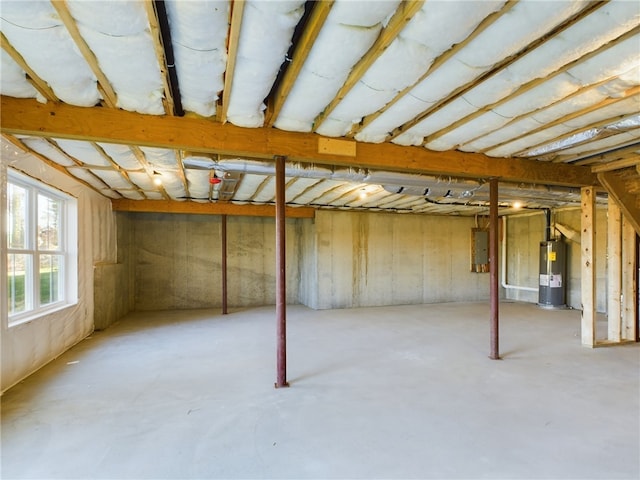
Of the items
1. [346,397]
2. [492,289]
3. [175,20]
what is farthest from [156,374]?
[492,289]

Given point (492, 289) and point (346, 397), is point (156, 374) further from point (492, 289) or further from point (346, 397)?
point (492, 289)

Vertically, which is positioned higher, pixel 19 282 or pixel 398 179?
pixel 398 179

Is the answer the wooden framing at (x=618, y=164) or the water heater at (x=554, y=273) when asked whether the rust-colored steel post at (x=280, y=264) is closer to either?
the wooden framing at (x=618, y=164)

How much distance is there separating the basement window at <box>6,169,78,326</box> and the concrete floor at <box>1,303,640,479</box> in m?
0.71

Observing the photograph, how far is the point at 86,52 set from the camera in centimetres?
180

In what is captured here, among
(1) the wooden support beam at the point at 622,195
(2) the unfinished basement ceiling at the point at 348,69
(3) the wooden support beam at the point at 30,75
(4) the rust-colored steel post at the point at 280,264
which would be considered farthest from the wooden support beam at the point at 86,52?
(1) the wooden support beam at the point at 622,195

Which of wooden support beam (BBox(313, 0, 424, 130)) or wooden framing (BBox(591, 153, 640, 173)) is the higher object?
wooden support beam (BBox(313, 0, 424, 130))

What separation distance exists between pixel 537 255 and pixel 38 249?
9.00 m

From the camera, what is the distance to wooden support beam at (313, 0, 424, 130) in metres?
1.51

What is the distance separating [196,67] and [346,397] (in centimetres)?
260

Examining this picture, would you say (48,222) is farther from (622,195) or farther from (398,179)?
(622,195)

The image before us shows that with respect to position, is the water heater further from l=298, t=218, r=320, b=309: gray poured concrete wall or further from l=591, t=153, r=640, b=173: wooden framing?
l=298, t=218, r=320, b=309: gray poured concrete wall

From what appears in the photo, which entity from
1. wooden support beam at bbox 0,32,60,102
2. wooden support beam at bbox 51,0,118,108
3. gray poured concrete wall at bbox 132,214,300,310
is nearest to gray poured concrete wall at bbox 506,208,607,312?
gray poured concrete wall at bbox 132,214,300,310

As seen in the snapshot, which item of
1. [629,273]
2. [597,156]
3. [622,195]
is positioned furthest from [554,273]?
[597,156]
